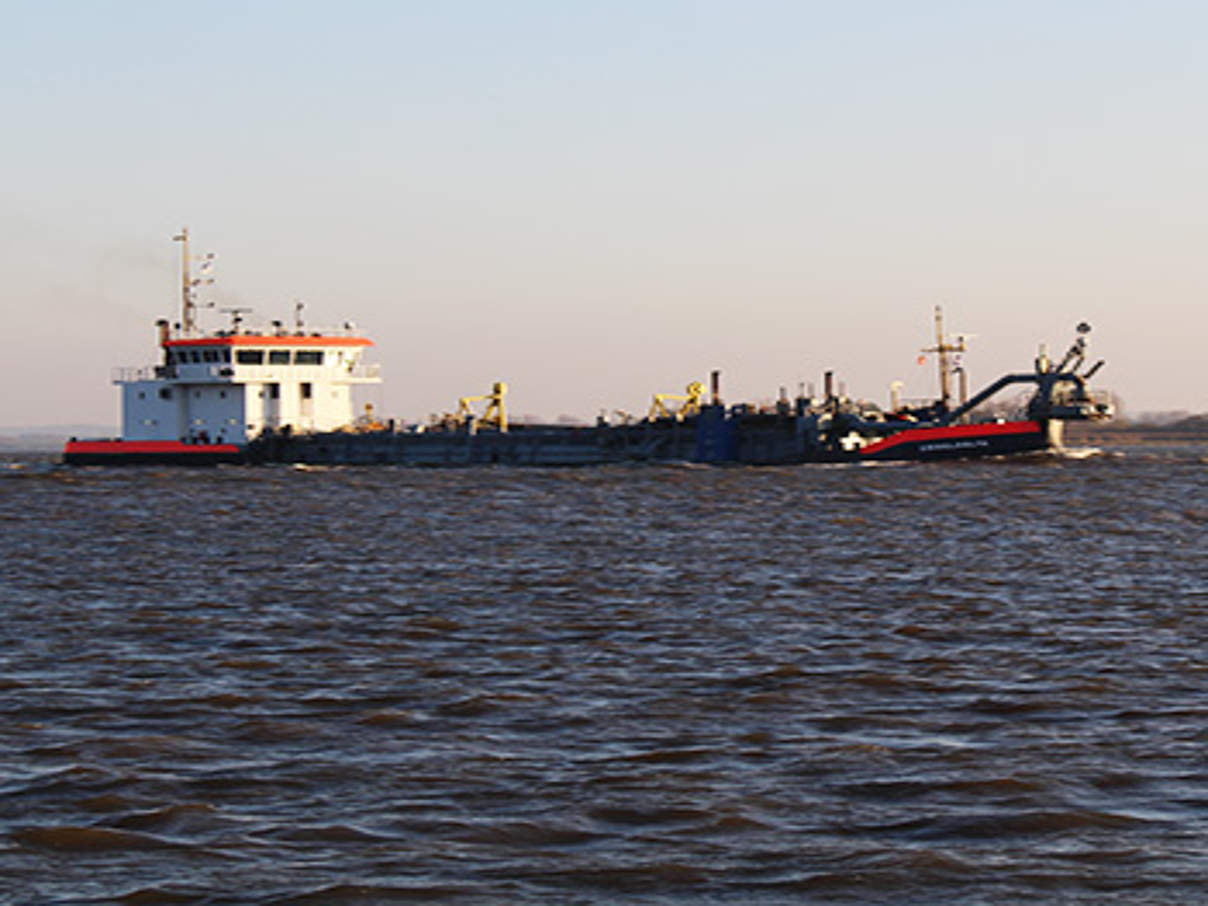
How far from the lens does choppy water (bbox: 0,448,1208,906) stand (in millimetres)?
10359

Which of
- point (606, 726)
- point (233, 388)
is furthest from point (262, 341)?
point (606, 726)

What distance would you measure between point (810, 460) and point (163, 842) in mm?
64220

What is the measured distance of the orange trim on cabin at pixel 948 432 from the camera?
72688mm

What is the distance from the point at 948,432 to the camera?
72.8 meters

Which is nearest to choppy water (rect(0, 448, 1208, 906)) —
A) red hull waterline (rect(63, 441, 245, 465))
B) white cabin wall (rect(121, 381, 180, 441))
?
red hull waterline (rect(63, 441, 245, 465))

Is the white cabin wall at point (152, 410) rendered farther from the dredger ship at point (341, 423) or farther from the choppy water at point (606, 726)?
the choppy water at point (606, 726)

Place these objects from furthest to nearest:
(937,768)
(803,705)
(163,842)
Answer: (803,705)
(937,768)
(163,842)

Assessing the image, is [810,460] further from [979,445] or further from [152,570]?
[152,570]

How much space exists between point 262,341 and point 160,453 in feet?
25.8

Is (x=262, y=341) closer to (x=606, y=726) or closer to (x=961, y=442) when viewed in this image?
(x=961, y=442)

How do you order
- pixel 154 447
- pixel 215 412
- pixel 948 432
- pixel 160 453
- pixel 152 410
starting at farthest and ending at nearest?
pixel 152 410 → pixel 215 412 → pixel 154 447 → pixel 160 453 → pixel 948 432

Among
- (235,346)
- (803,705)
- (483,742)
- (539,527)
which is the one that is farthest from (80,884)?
(235,346)

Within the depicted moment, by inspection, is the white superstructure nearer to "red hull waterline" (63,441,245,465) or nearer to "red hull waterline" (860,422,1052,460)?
"red hull waterline" (63,441,245,465)

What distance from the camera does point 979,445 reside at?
2884 inches
